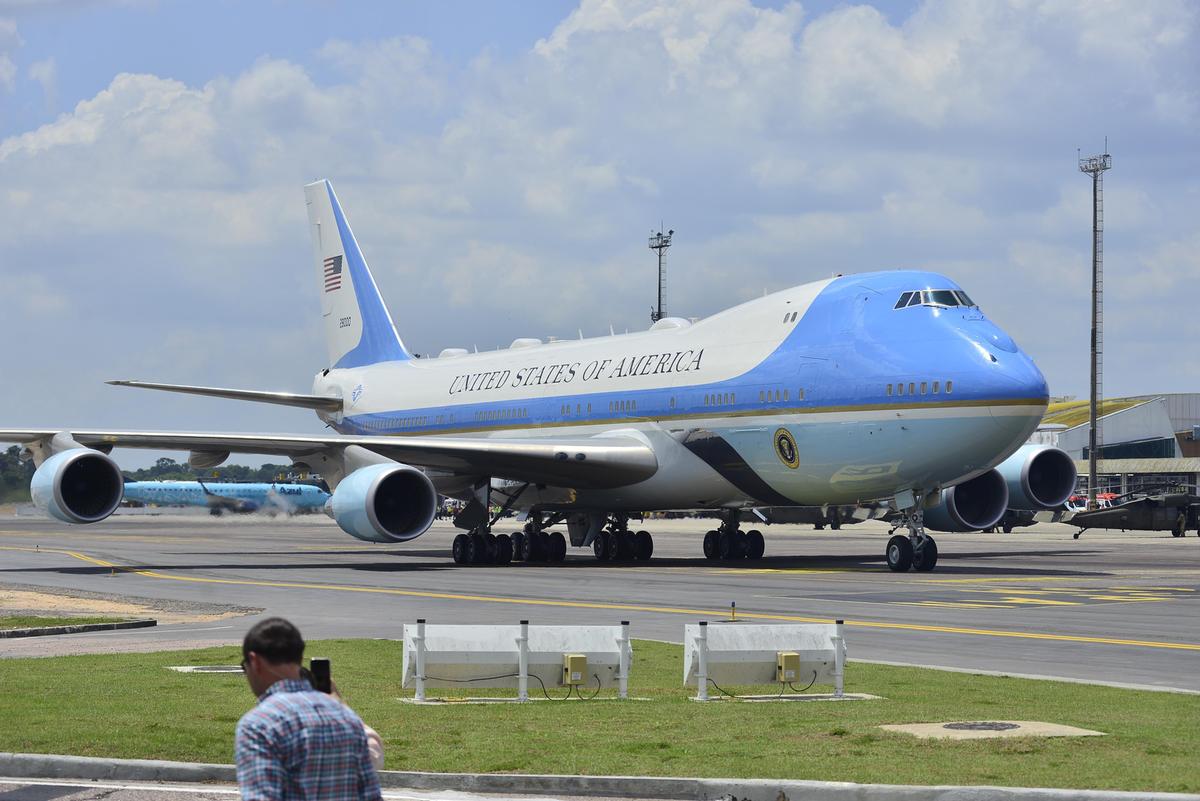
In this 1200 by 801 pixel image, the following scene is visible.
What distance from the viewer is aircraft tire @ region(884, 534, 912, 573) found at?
3475 cm

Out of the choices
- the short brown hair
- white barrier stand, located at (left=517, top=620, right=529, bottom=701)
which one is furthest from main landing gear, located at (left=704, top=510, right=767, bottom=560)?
the short brown hair

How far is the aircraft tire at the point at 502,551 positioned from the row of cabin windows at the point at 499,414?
15.7 ft

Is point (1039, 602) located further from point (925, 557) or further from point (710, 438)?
point (710, 438)

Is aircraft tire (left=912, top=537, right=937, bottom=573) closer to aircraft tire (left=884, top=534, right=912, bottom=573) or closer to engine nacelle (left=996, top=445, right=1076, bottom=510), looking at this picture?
aircraft tire (left=884, top=534, right=912, bottom=573)

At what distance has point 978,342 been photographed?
33125 millimetres

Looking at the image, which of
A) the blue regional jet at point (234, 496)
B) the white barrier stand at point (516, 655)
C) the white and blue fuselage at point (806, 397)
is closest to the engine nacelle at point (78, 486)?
the white and blue fuselage at point (806, 397)

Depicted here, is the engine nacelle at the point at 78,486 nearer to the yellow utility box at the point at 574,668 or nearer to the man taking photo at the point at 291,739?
the yellow utility box at the point at 574,668

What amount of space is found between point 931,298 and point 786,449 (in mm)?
4508

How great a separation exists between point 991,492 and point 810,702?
2710cm

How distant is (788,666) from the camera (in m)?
14.9

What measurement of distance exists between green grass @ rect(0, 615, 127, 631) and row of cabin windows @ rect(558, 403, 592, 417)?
19.9 meters

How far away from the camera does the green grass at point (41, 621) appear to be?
22.5 m

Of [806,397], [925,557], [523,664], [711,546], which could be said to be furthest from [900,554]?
[523,664]

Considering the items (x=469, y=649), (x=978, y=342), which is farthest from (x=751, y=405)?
(x=469, y=649)
